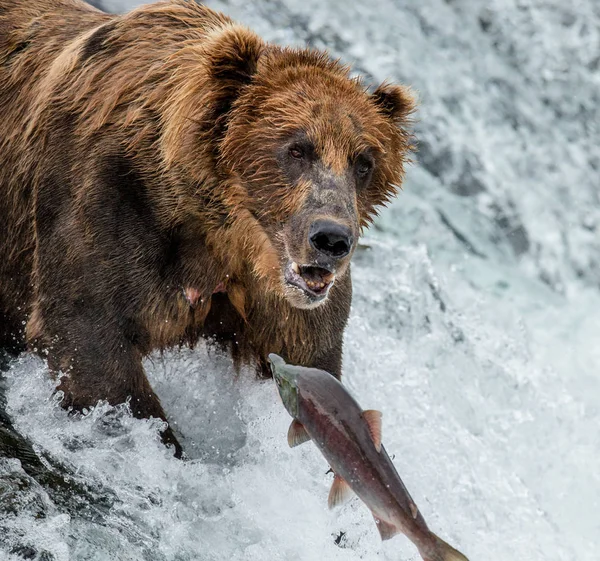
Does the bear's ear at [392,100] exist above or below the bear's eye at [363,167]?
above

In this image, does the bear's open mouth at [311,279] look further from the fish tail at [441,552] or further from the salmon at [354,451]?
the fish tail at [441,552]

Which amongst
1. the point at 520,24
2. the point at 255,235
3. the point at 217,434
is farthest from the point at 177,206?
the point at 520,24

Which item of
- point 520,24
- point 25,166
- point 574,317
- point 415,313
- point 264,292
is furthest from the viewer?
point 520,24

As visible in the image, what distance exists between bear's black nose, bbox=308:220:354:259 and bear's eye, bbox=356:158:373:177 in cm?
45

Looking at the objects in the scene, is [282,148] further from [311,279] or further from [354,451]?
[354,451]

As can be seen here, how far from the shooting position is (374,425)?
348 centimetres

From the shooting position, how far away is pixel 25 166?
4703 mm

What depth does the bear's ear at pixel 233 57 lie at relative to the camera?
4.03 meters

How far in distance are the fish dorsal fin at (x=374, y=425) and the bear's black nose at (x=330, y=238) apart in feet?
2.01

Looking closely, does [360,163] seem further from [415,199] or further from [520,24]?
[520,24]

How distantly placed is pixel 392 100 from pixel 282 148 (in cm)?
59

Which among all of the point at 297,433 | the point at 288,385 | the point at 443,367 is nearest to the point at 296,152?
the point at 288,385

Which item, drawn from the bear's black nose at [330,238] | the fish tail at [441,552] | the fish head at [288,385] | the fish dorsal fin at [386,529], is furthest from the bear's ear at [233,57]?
the fish tail at [441,552]

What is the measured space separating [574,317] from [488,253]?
2.93ft
